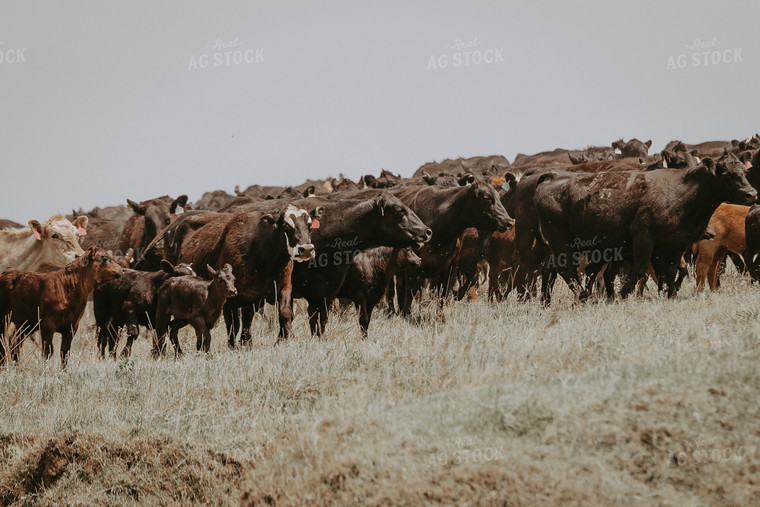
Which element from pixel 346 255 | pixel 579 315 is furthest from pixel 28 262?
pixel 579 315

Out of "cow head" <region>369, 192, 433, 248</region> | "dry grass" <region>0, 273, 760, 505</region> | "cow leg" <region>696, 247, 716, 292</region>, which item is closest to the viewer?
"dry grass" <region>0, 273, 760, 505</region>

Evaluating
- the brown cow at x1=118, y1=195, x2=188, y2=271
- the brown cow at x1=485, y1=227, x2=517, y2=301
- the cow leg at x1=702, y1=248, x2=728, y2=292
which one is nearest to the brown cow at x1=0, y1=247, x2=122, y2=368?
the brown cow at x1=118, y1=195, x2=188, y2=271

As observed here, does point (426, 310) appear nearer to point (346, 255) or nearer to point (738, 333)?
point (346, 255)

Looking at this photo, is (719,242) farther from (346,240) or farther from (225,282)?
(225,282)

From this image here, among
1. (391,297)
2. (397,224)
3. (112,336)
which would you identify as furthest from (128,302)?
(391,297)

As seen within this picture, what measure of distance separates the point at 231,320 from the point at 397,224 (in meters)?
2.58

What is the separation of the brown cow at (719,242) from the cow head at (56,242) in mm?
9607

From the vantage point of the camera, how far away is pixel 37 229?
1266 cm

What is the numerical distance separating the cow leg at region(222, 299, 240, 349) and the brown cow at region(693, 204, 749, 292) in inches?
283

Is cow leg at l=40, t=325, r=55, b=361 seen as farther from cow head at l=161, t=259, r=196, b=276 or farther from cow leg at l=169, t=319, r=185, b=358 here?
cow head at l=161, t=259, r=196, b=276

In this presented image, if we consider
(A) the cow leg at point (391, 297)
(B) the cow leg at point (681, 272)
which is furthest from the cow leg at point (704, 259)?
(A) the cow leg at point (391, 297)

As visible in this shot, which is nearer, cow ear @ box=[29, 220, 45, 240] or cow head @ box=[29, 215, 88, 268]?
cow ear @ box=[29, 220, 45, 240]

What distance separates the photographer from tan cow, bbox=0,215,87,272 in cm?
1273

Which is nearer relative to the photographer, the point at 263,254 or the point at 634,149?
the point at 263,254
